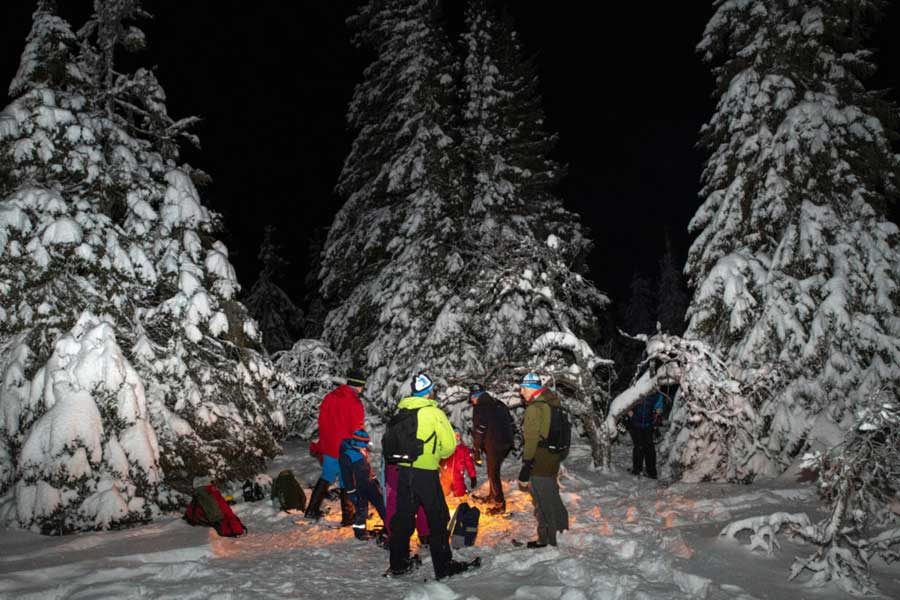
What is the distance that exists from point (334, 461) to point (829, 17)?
12019 mm

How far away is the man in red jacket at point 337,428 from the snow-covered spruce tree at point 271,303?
975 inches

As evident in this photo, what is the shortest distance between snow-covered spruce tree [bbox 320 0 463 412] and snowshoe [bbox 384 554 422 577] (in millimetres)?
7608

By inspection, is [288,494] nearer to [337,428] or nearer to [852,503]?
[337,428]

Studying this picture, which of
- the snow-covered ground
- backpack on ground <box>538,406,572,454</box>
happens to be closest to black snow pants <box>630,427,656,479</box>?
the snow-covered ground

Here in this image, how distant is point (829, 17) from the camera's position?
11.2 m

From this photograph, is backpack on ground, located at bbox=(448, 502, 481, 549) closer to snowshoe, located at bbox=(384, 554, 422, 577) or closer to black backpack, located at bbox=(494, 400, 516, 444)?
snowshoe, located at bbox=(384, 554, 422, 577)

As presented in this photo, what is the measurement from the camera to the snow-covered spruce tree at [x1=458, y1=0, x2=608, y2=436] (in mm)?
12406

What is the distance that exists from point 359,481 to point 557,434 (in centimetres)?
276

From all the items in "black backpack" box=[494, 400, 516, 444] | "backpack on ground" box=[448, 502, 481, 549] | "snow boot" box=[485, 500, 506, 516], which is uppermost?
"black backpack" box=[494, 400, 516, 444]

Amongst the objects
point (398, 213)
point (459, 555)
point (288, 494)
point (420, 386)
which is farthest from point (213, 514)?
point (398, 213)

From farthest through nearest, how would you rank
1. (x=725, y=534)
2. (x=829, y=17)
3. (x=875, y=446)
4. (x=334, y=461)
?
(x=829, y=17) → (x=334, y=461) → (x=725, y=534) → (x=875, y=446)

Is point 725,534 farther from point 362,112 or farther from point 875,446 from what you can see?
point 362,112

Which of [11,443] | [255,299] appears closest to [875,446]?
[11,443]

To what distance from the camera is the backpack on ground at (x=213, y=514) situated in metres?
8.07
